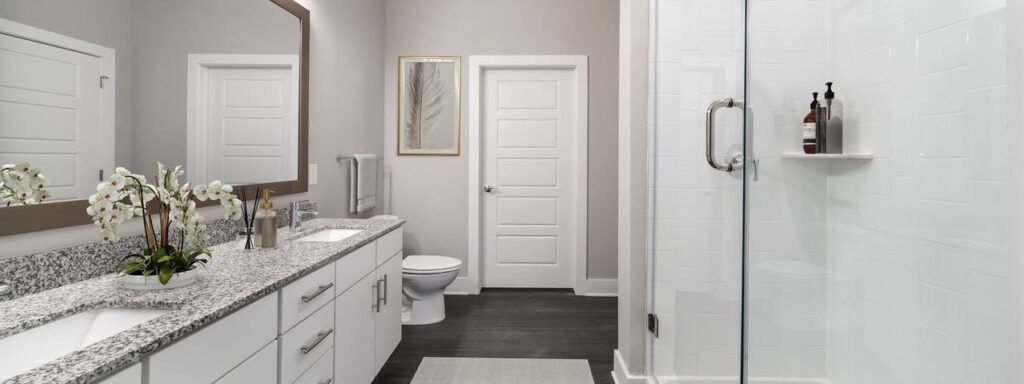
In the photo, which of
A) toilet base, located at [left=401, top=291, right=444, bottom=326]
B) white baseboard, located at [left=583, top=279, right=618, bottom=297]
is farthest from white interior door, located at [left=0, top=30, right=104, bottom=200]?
white baseboard, located at [left=583, top=279, right=618, bottom=297]

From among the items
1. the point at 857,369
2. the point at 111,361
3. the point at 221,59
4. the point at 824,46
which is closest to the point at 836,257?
the point at 857,369

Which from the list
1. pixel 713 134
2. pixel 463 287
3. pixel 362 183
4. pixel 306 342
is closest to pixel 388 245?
pixel 306 342

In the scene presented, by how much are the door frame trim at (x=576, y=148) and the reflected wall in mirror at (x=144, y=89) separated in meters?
1.69

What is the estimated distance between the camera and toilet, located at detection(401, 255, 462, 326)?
2.99 meters

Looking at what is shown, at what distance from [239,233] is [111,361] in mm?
1384

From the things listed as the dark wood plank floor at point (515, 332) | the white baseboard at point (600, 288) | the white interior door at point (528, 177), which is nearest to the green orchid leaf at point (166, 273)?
the dark wood plank floor at point (515, 332)

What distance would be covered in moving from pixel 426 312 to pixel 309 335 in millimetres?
1684

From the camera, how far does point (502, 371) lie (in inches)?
95.1

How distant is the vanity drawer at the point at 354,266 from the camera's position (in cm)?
171

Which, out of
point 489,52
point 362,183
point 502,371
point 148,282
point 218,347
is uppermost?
point 489,52

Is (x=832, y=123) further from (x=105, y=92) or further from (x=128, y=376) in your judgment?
(x=105, y=92)

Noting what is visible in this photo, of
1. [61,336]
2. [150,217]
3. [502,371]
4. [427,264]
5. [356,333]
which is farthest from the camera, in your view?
[427,264]

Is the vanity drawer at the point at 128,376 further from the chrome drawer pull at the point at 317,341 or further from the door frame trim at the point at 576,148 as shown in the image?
the door frame trim at the point at 576,148

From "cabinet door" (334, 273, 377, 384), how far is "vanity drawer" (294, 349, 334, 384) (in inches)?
1.7
